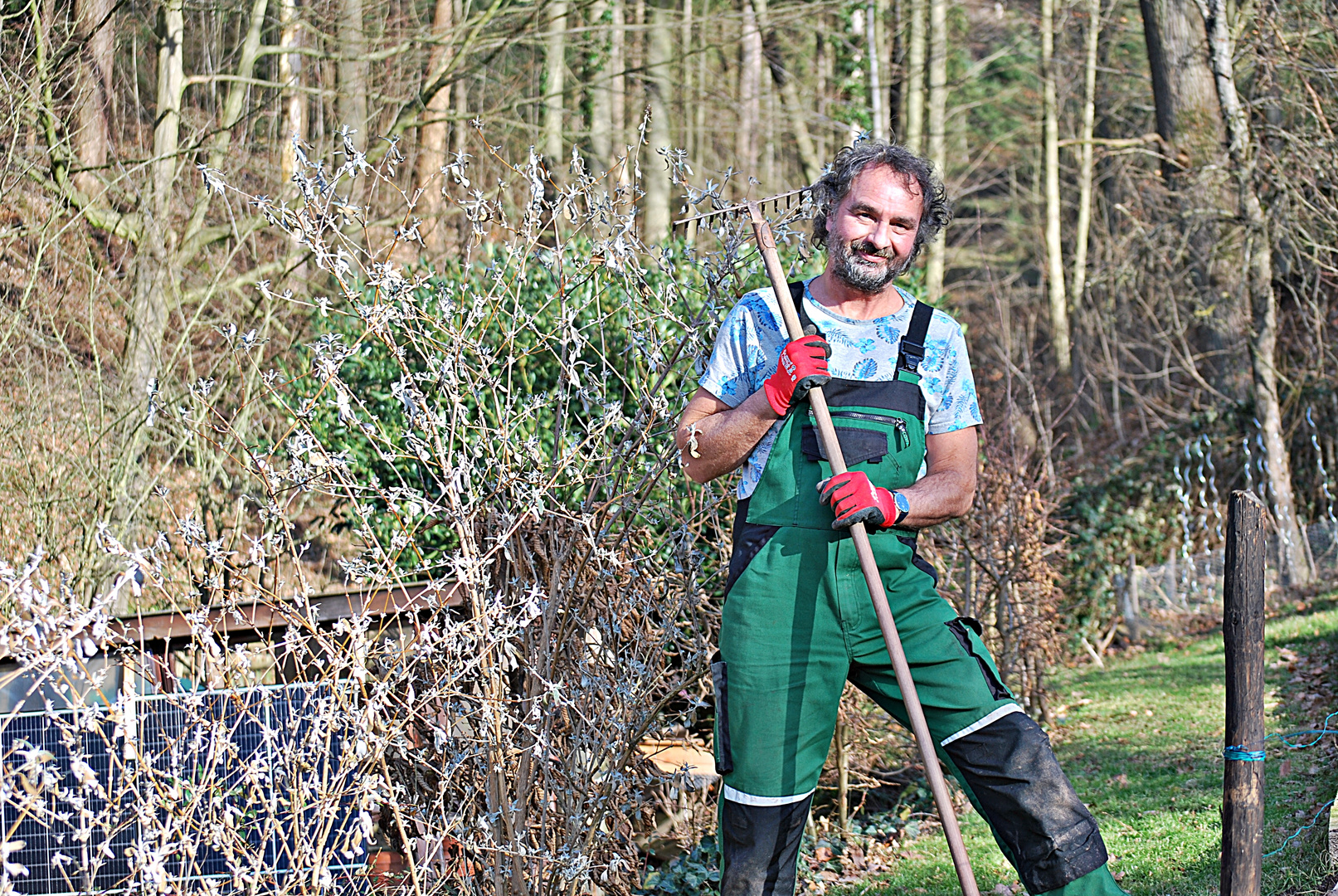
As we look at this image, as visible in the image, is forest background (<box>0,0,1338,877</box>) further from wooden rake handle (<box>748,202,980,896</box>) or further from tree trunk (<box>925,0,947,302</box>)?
tree trunk (<box>925,0,947,302</box>)

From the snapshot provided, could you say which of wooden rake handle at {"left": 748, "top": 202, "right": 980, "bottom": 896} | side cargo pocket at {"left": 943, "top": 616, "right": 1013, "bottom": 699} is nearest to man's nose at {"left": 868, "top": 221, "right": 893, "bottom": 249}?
wooden rake handle at {"left": 748, "top": 202, "right": 980, "bottom": 896}

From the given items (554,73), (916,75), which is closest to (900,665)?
(554,73)

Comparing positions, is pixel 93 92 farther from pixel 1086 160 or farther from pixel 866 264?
pixel 1086 160

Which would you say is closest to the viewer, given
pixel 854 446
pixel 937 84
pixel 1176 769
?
pixel 854 446

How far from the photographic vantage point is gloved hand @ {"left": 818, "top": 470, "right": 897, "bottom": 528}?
2773 mm

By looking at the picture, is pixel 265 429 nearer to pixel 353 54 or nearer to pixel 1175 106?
pixel 353 54

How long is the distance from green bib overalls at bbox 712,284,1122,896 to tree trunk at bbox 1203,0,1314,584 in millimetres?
8262

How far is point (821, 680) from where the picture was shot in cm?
290

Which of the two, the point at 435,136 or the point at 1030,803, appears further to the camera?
the point at 435,136

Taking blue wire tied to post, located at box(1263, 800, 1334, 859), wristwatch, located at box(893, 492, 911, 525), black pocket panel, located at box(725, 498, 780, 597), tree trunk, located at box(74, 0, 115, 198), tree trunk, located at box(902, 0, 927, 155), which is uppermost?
tree trunk, located at box(902, 0, 927, 155)

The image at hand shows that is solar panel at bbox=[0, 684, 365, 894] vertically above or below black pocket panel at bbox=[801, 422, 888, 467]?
below

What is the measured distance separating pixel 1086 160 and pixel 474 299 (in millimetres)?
16842

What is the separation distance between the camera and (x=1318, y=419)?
10.6 metres

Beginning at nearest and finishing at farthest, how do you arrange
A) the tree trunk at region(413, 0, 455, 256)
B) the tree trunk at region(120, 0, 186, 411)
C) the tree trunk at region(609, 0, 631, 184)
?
the tree trunk at region(120, 0, 186, 411) → the tree trunk at region(413, 0, 455, 256) → the tree trunk at region(609, 0, 631, 184)
